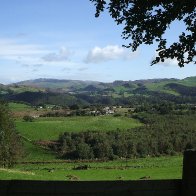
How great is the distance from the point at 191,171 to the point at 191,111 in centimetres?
19835

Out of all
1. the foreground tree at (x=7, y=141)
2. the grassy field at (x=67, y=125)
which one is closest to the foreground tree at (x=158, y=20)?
the foreground tree at (x=7, y=141)

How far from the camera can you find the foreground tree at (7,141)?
2594 inches

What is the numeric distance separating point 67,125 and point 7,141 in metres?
90.0

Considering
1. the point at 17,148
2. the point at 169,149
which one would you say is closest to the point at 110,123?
the point at 169,149

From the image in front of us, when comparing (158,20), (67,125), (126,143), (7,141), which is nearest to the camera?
(158,20)

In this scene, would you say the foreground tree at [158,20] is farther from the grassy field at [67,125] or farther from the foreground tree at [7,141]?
the grassy field at [67,125]

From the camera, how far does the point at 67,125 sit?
161 metres

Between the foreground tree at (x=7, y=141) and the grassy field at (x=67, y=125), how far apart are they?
6190 cm

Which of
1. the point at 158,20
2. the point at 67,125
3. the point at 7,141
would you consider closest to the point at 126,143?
the point at 67,125

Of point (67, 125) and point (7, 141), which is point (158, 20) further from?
point (67, 125)

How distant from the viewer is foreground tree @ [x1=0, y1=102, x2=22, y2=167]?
6588 cm

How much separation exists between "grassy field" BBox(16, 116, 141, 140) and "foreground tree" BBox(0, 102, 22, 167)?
61901 millimetres

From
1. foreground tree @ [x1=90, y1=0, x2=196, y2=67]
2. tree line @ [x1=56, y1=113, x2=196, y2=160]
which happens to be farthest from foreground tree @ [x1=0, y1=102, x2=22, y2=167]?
foreground tree @ [x1=90, y1=0, x2=196, y2=67]
